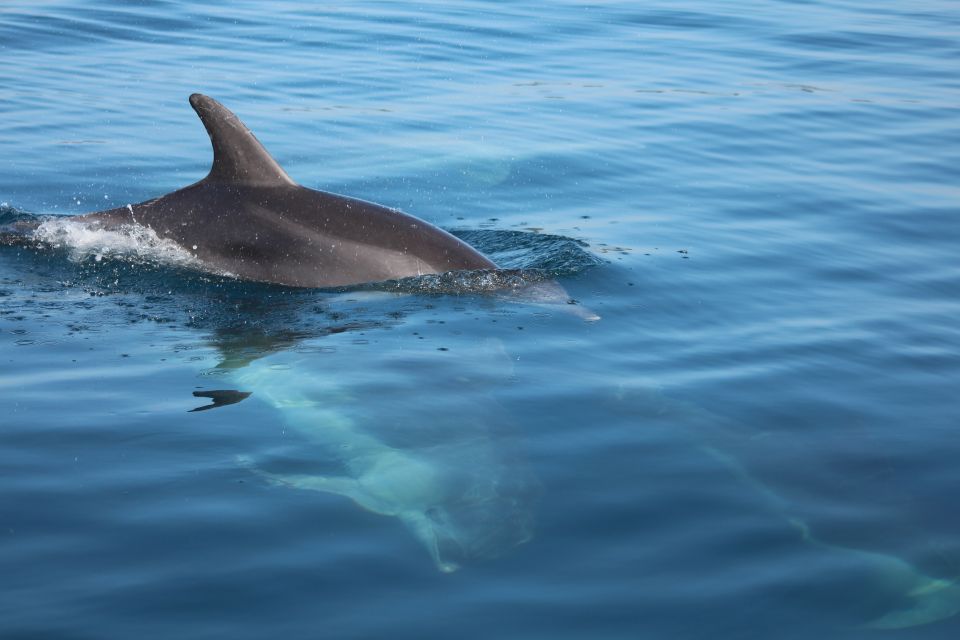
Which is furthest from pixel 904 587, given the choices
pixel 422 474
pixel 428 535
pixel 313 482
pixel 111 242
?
pixel 111 242

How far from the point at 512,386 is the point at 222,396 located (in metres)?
2.24

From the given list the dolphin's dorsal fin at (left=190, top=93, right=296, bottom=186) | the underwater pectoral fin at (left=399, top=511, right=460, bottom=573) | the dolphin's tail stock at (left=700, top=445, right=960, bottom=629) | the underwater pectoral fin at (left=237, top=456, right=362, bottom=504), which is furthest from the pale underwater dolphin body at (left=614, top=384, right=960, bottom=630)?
the dolphin's dorsal fin at (left=190, top=93, right=296, bottom=186)

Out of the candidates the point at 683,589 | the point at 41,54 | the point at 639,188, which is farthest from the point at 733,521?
the point at 41,54

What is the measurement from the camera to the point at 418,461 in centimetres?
827

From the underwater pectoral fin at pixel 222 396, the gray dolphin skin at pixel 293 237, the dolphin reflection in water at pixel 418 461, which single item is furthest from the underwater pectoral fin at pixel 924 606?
the gray dolphin skin at pixel 293 237

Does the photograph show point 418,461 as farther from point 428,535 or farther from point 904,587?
point 904,587

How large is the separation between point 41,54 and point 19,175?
8.88 metres

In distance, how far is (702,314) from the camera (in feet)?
38.7

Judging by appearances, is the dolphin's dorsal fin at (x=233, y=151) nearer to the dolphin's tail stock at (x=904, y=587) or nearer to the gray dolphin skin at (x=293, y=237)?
the gray dolphin skin at (x=293, y=237)

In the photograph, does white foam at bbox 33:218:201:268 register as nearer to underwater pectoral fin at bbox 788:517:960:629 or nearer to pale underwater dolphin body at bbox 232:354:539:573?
pale underwater dolphin body at bbox 232:354:539:573

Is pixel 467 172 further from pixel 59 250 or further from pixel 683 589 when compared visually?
pixel 683 589

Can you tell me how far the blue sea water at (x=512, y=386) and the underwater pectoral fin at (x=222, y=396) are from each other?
76 millimetres

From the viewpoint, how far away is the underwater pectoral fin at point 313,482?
7703mm

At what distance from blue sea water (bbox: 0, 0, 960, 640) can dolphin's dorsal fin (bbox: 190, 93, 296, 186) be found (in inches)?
41.7
